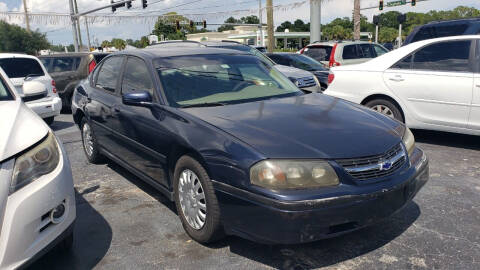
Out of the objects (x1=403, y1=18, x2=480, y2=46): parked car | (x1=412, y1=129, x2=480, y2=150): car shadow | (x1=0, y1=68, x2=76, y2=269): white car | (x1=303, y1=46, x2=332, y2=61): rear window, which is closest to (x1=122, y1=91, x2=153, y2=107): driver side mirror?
(x1=0, y1=68, x2=76, y2=269): white car

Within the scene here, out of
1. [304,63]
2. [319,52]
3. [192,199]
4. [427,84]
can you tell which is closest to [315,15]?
[319,52]

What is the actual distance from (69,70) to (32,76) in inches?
87.0

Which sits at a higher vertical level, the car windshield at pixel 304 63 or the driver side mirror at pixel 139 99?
the driver side mirror at pixel 139 99

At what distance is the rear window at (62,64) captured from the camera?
10.5 meters

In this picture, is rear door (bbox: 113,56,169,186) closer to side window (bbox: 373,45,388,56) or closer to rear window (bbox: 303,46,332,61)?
rear window (bbox: 303,46,332,61)

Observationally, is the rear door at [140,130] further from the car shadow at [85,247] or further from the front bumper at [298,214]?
the front bumper at [298,214]

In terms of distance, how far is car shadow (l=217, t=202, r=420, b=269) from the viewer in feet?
9.45

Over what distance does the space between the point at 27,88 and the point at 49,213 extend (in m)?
2.07

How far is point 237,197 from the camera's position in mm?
2650

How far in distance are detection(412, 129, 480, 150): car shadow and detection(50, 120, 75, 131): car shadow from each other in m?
6.78

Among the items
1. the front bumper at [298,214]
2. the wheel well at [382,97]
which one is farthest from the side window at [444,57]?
the front bumper at [298,214]

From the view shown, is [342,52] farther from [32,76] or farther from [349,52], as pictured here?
[32,76]

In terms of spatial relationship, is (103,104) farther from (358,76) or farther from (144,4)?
(144,4)

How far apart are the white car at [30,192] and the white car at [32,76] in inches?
219
